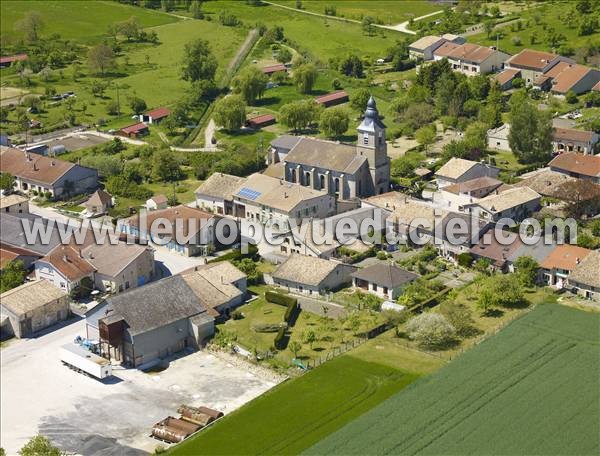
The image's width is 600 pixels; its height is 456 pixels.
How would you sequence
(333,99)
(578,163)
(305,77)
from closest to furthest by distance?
(578,163)
(333,99)
(305,77)

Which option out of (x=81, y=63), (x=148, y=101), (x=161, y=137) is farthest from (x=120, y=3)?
(x=161, y=137)

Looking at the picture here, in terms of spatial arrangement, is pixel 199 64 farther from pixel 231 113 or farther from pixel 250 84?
pixel 231 113

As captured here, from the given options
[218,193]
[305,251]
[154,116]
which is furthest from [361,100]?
[305,251]

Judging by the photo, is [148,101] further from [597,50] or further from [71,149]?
[597,50]

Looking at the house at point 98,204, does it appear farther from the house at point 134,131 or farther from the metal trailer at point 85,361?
the metal trailer at point 85,361

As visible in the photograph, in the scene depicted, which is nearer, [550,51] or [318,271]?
[318,271]
